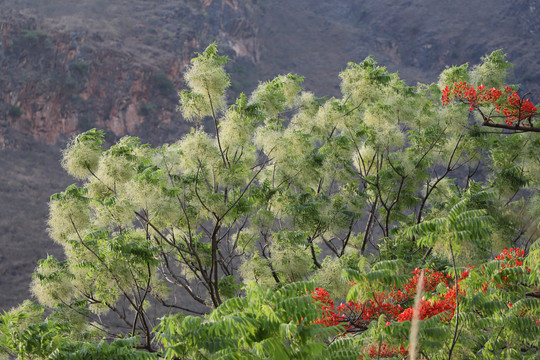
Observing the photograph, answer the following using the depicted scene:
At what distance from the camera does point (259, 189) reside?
11531 millimetres

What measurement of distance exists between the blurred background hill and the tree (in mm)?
21363

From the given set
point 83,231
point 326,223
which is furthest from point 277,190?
point 83,231

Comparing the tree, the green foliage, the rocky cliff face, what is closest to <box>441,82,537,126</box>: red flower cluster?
the tree

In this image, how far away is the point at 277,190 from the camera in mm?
11922

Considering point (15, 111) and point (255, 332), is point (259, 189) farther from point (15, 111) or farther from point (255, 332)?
point (15, 111)

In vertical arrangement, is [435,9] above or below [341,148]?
above

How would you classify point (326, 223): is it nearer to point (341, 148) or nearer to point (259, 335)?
point (341, 148)

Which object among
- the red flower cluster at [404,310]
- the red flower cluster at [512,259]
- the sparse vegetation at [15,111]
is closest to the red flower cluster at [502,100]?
the red flower cluster at [512,259]

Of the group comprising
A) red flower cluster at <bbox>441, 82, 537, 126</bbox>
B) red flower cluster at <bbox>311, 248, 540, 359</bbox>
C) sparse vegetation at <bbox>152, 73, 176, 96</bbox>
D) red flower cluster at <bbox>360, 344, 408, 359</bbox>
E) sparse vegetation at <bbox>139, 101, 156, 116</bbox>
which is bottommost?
red flower cluster at <bbox>360, 344, 408, 359</bbox>

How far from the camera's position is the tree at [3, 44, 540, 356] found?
934 centimetres

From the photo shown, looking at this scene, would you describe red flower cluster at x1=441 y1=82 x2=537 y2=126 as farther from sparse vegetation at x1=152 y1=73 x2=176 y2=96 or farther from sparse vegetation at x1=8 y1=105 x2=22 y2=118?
sparse vegetation at x1=152 y1=73 x2=176 y2=96

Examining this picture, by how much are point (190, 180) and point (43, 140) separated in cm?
3705

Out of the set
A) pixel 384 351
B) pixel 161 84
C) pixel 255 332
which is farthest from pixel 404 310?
pixel 161 84

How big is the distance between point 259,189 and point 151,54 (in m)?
Answer: 43.6
